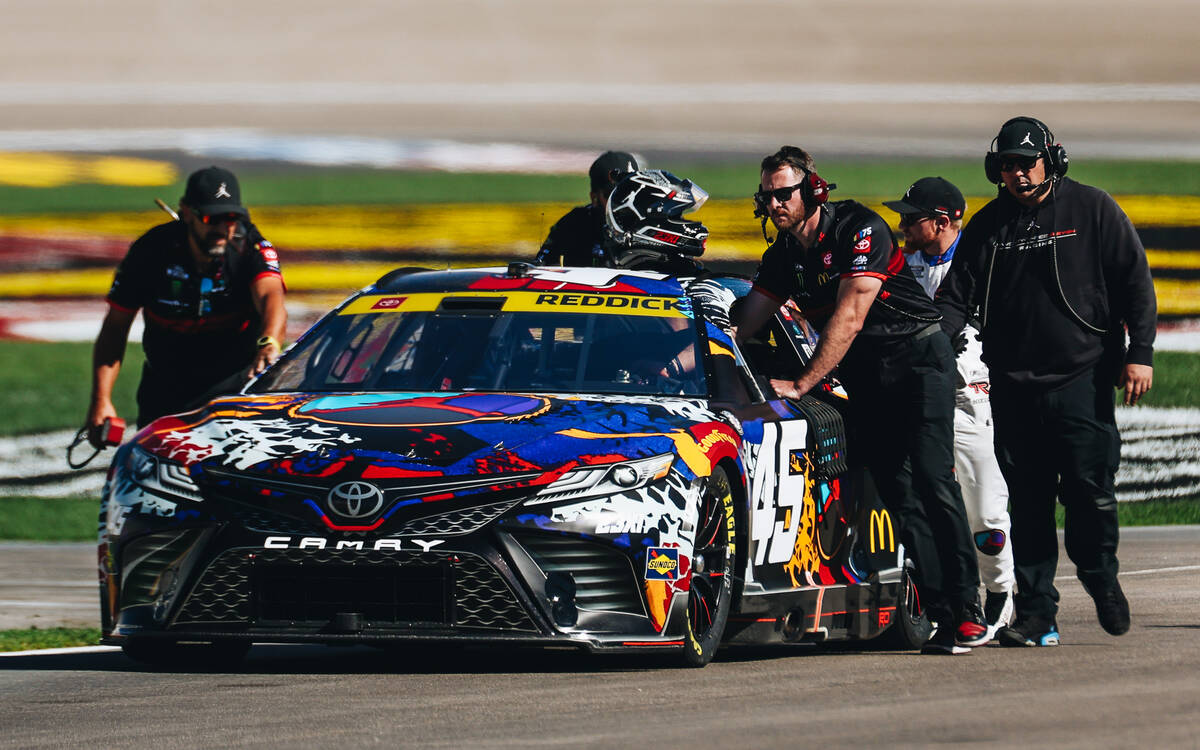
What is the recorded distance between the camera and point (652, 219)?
980cm

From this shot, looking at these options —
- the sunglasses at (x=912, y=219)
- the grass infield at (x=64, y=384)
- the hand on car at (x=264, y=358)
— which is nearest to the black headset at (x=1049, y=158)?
the sunglasses at (x=912, y=219)

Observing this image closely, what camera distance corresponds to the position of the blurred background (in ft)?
61.6

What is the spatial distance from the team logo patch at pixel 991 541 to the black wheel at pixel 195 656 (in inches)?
119

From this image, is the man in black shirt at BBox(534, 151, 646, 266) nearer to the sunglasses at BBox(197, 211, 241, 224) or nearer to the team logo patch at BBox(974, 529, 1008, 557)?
the sunglasses at BBox(197, 211, 241, 224)

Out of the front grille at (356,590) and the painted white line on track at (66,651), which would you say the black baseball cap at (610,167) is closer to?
the painted white line on track at (66,651)

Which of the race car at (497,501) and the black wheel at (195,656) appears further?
the black wheel at (195,656)

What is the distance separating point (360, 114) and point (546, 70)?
15.7 feet

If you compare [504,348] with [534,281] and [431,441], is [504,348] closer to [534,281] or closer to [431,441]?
[534,281]

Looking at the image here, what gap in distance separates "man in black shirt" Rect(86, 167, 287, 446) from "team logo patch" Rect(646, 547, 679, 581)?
9.38 ft

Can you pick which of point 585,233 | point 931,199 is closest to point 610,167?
point 585,233

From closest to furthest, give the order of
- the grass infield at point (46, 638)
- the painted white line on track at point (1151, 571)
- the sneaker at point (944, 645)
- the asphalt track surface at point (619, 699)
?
the asphalt track surface at point (619, 699) < the sneaker at point (944, 645) < the grass infield at point (46, 638) < the painted white line on track at point (1151, 571)

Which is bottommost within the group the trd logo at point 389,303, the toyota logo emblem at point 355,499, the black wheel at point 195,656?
the black wheel at point 195,656

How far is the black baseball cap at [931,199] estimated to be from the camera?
30.7ft

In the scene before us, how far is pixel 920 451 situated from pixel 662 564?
66.0 inches
